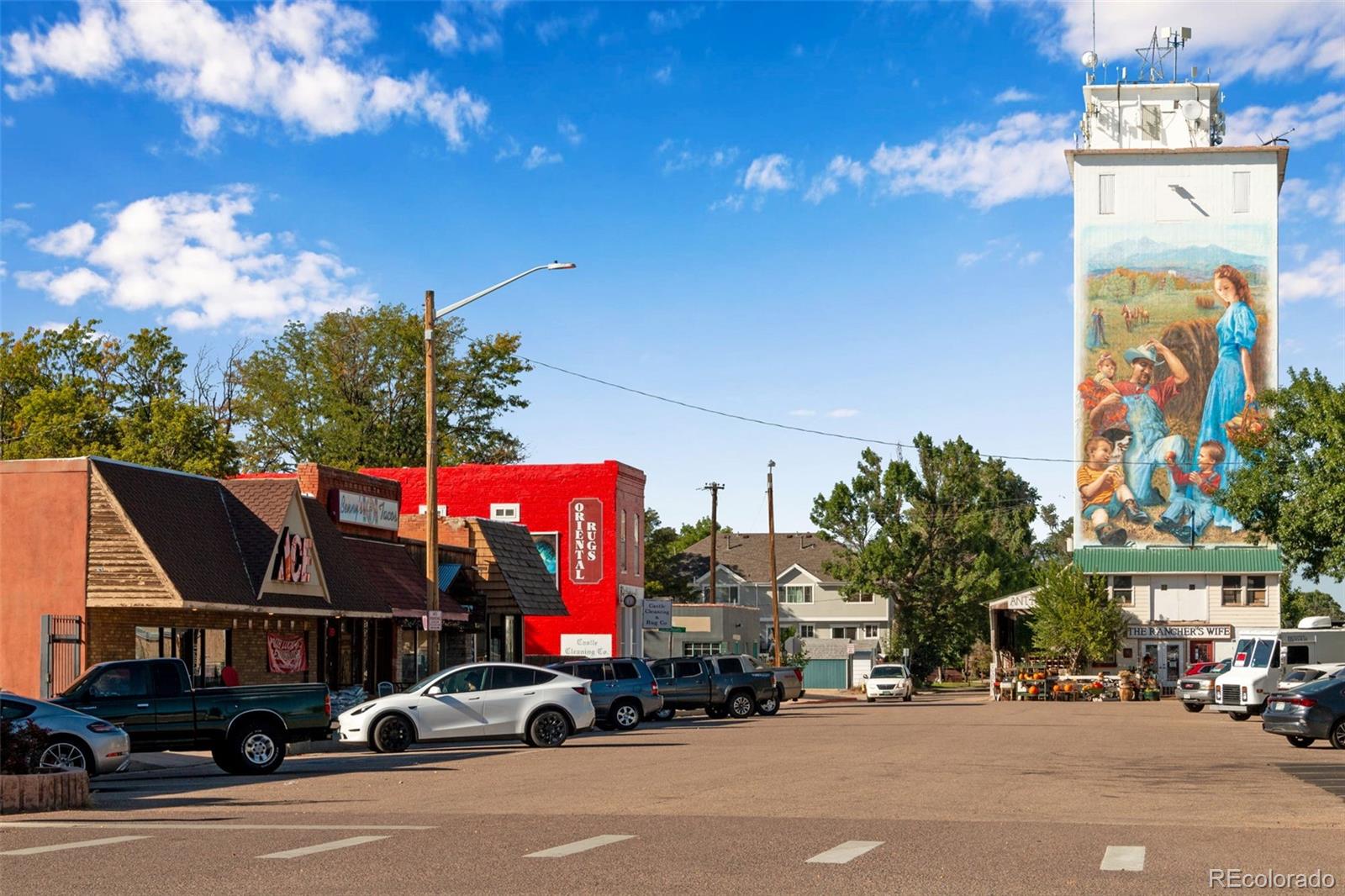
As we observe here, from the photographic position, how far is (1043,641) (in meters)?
77.3

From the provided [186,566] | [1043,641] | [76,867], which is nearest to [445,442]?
[1043,641]

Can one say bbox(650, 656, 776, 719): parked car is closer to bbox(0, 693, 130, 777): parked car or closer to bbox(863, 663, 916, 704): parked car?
bbox(863, 663, 916, 704): parked car

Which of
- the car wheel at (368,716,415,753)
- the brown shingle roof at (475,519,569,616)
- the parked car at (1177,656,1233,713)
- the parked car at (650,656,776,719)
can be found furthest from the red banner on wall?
the parked car at (1177,656,1233,713)

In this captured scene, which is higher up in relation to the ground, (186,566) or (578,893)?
(186,566)

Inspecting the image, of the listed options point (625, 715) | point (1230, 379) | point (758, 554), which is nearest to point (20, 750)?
point (625, 715)

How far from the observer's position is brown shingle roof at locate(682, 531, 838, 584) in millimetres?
110938

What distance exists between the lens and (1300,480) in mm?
54375

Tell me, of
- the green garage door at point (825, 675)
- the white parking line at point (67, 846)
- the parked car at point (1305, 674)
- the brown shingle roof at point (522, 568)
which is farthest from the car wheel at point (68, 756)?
the green garage door at point (825, 675)

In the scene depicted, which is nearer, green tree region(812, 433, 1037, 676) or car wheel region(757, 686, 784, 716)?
car wheel region(757, 686, 784, 716)

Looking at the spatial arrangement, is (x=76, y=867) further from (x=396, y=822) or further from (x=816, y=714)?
(x=816, y=714)

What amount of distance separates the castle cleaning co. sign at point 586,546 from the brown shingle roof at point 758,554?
50.3 metres

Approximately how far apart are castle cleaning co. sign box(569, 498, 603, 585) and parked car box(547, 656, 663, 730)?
22.1 meters

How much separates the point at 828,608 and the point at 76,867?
98.5 m

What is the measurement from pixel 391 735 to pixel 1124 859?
54.8 ft
